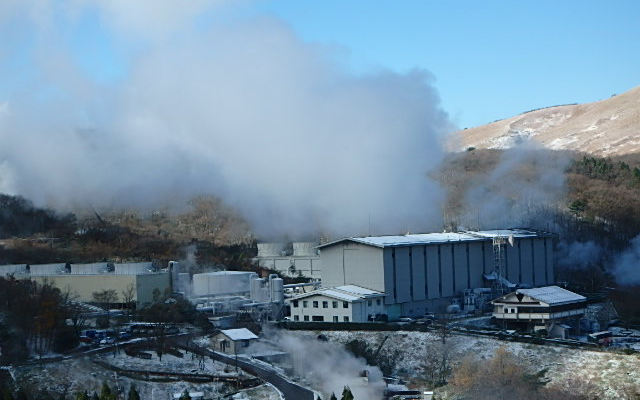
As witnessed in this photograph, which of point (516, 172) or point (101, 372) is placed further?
point (516, 172)

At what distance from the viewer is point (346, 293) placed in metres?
39.2

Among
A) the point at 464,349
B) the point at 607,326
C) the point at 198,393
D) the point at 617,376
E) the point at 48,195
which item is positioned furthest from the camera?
the point at 48,195

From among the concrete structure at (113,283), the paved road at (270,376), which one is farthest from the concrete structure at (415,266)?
the paved road at (270,376)

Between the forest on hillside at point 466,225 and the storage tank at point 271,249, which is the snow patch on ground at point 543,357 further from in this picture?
the storage tank at point 271,249

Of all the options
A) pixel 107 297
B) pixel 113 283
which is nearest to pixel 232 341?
pixel 107 297

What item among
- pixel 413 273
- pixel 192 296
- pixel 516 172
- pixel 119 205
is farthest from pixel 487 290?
pixel 119 205

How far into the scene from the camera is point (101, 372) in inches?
1153

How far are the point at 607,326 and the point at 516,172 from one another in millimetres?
26261

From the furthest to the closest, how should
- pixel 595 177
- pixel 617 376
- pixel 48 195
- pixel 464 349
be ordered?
pixel 595 177 → pixel 48 195 → pixel 464 349 → pixel 617 376

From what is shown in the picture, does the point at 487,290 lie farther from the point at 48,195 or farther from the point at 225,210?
the point at 48,195

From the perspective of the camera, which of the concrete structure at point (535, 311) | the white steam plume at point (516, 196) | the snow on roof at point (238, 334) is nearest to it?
the snow on roof at point (238, 334)

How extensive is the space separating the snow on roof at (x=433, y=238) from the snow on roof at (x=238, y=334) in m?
7.98

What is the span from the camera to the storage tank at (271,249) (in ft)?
172

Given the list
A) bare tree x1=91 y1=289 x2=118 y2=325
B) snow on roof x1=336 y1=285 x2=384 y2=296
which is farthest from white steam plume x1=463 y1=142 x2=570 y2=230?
bare tree x1=91 y1=289 x2=118 y2=325
